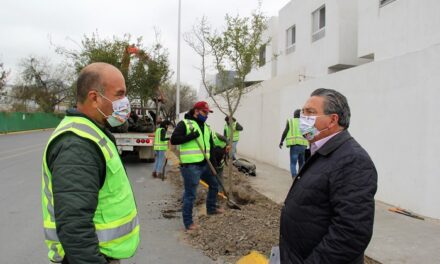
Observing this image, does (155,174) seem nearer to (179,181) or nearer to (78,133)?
(179,181)

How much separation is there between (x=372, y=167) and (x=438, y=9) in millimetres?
8543

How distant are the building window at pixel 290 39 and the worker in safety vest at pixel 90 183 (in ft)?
58.8

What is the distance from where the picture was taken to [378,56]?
11594 mm

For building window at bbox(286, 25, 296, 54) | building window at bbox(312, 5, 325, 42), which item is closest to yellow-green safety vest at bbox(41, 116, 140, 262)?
building window at bbox(312, 5, 325, 42)

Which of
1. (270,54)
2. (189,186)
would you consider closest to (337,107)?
(189,186)

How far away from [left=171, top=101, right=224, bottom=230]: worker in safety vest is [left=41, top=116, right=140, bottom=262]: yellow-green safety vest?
3.77 m

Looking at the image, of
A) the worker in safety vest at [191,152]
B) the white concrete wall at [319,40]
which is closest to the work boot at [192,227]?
the worker in safety vest at [191,152]

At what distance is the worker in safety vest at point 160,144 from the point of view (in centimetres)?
1042

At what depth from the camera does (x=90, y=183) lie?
1.85m

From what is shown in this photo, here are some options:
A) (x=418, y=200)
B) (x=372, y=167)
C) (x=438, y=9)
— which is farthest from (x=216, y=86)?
(x=372, y=167)

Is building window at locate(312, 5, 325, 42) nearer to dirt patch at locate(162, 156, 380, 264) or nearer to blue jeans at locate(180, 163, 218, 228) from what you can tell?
dirt patch at locate(162, 156, 380, 264)

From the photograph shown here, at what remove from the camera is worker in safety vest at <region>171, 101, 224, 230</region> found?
5.86 m

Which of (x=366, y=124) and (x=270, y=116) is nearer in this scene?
(x=366, y=124)

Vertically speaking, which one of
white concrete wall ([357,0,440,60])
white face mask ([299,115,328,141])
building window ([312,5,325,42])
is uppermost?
building window ([312,5,325,42])
